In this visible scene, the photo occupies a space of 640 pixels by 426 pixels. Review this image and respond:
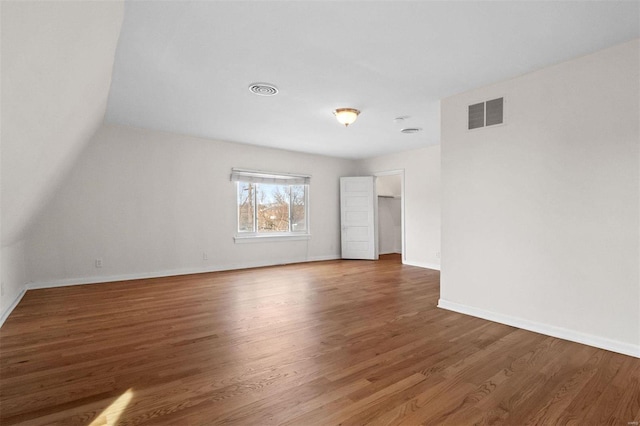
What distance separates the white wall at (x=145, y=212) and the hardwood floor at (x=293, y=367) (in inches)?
42.9

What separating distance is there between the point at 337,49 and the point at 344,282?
3505mm

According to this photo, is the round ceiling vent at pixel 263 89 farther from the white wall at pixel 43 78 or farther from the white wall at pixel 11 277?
the white wall at pixel 11 277

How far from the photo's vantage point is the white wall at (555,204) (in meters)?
2.54

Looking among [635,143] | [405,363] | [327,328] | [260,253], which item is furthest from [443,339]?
[260,253]

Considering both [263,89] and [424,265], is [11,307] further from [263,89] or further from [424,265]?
[424,265]

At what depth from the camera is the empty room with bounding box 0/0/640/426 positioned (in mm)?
1817

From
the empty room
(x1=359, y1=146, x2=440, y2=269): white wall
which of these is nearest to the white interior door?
(x1=359, y1=146, x2=440, y2=269): white wall

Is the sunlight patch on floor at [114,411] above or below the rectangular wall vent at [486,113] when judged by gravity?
below

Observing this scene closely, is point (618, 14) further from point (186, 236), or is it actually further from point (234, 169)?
point (186, 236)

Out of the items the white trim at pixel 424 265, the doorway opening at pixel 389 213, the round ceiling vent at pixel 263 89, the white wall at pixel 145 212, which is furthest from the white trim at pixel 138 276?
the round ceiling vent at pixel 263 89

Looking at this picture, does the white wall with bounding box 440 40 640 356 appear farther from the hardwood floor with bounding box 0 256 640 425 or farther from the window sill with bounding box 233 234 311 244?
the window sill with bounding box 233 234 311 244

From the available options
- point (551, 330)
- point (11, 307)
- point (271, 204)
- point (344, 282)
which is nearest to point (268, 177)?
point (271, 204)

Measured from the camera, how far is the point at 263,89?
352 cm

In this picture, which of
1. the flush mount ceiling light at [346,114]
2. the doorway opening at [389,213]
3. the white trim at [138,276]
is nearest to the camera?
the flush mount ceiling light at [346,114]
